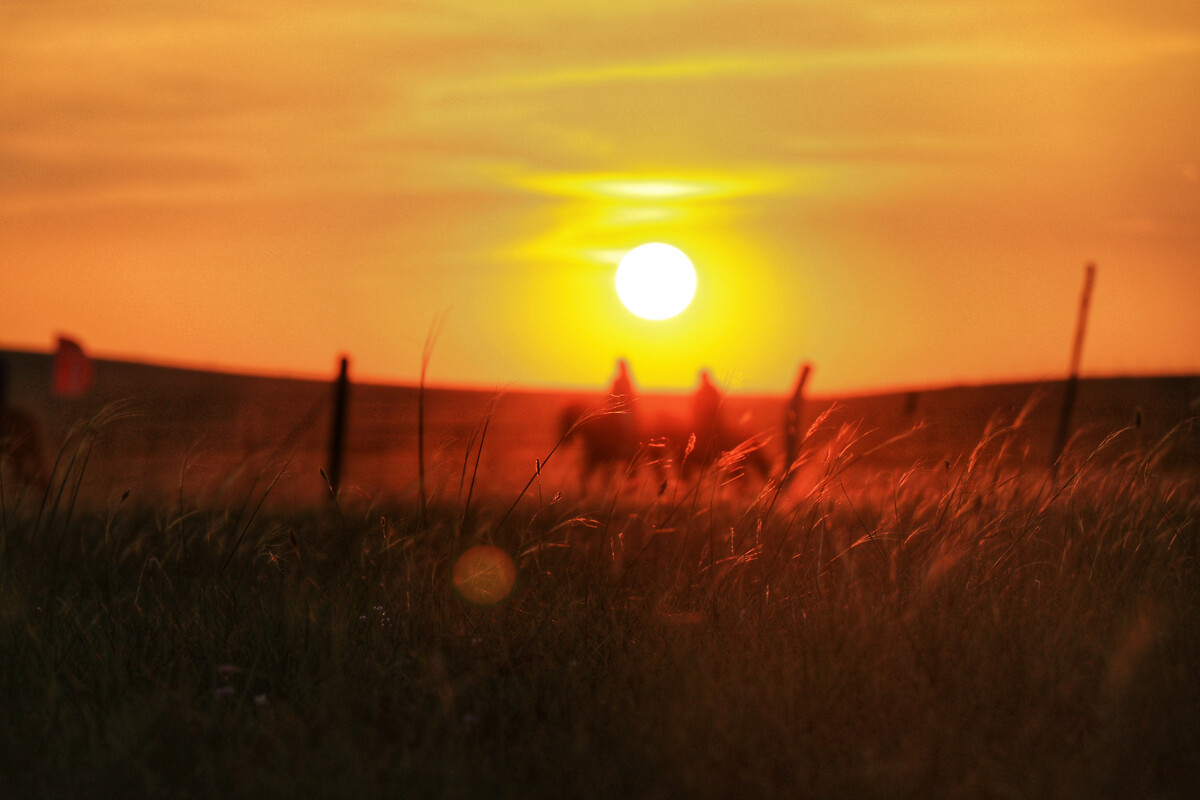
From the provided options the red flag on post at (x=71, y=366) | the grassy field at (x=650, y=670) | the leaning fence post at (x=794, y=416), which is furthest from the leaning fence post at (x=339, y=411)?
the grassy field at (x=650, y=670)

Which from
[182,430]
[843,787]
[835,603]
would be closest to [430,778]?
[843,787]

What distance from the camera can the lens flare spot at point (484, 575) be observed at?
4.28 m

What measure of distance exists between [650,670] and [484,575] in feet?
3.96

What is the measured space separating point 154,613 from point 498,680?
160 centimetres

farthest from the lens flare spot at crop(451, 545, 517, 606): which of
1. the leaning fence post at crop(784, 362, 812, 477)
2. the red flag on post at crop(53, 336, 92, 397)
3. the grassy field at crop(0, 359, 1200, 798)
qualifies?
the red flag on post at crop(53, 336, 92, 397)

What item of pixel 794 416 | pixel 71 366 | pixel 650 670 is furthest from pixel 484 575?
pixel 71 366

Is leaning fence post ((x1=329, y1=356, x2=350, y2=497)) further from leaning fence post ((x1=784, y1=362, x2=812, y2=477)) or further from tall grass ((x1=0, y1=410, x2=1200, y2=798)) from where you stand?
tall grass ((x1=0, y1=410, x2=1200, y2=798))

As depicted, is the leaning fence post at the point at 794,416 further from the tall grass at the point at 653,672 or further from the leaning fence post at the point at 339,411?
the leaning fence post at the point at 339,411

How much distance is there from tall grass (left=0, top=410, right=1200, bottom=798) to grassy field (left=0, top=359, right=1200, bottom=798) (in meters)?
0.01

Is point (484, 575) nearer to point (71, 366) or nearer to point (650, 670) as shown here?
point (650, 670)

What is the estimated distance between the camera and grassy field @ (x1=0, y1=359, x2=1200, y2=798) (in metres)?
2.91

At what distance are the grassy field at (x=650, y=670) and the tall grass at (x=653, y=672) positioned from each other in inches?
0.4

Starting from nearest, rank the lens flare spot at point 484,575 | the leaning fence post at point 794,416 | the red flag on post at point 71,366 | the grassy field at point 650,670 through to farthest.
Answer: the grassy field at point 650,670, the lens flare spot at point 484,575, the leaning fence post at point 794,416, the red flag on post at point 71,366

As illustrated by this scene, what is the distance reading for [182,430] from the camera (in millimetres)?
24141
